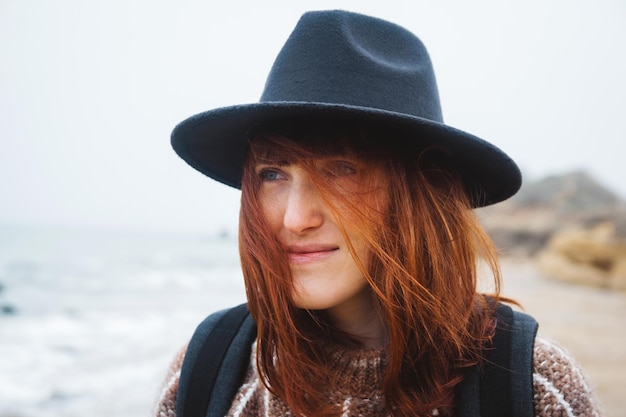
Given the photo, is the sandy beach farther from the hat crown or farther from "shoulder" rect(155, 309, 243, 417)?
the hat crown

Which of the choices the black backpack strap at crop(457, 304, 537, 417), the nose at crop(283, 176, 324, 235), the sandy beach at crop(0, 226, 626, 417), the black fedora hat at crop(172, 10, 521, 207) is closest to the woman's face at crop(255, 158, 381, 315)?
the nose at crop(283, 176, 324, 235)

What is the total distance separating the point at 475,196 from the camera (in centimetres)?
181

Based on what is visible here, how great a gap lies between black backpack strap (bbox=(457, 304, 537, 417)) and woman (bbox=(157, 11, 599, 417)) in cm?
1

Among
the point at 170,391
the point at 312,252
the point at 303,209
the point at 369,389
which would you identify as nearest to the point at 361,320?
the point at 369,389

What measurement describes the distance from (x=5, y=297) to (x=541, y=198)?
140 feet

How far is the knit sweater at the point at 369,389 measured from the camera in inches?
52.5

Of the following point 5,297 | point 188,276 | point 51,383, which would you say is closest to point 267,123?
point 51,383

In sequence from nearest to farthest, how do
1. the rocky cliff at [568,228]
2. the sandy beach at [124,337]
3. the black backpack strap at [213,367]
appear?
the black backpack strap at [213,367] → the sandy beach at [124,337] → the rocky cliff at [568,228]

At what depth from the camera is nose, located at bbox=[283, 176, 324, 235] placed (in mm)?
1452

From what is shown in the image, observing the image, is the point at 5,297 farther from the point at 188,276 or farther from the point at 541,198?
the point at 541,198

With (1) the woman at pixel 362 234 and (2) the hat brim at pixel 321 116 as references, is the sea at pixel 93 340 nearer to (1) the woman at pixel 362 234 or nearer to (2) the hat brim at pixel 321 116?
(1) the woman at pixel 362 234

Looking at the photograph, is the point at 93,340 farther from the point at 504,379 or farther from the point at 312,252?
the point at 504,379

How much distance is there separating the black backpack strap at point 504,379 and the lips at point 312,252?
0.56 m

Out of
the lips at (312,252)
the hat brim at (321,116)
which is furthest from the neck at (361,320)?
the hat brim at (321,116)
